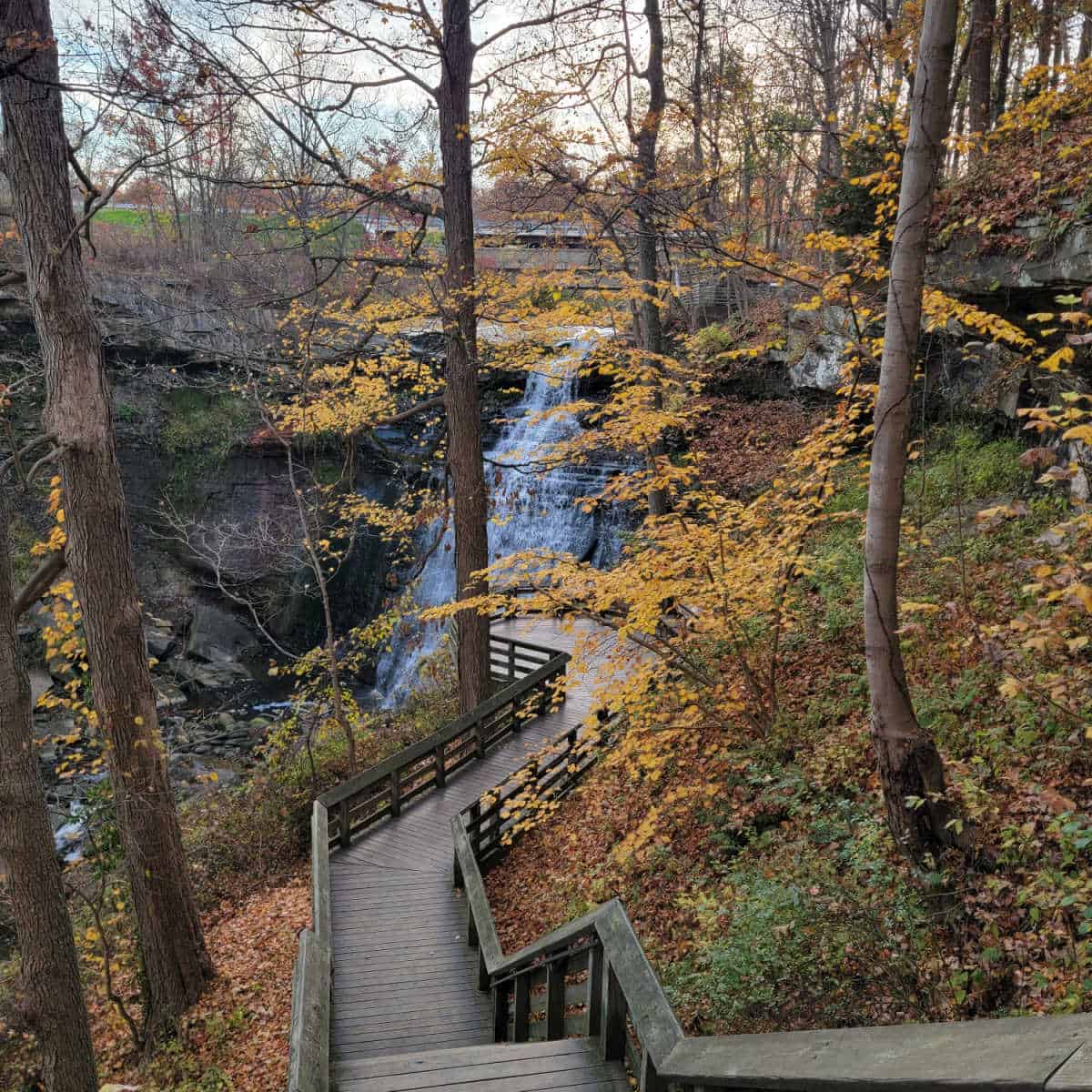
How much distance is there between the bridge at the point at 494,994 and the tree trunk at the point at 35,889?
1.96 m

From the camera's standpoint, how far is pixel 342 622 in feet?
80.2

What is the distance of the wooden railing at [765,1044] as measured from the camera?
139cm

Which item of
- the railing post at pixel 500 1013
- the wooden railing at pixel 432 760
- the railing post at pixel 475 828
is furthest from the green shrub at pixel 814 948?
the railing post at pixel 475 828

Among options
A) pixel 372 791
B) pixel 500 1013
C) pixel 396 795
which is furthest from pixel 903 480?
pixel 372 791

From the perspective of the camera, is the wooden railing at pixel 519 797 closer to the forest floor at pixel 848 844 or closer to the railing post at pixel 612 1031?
the forest floor at pixel 848 844

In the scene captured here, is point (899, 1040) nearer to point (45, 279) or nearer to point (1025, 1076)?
point (1025, 1076)

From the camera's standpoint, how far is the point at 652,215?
931 cm

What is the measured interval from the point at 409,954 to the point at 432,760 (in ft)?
14.6

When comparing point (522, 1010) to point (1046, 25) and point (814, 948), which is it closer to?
point (814, 948)

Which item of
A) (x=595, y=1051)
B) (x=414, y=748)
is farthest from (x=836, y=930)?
(x=414, y=748)

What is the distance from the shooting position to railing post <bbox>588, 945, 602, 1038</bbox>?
3.97m

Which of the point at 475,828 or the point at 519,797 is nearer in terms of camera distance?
the point at 475,828

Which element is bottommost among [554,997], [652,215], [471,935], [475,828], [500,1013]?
[471,935]

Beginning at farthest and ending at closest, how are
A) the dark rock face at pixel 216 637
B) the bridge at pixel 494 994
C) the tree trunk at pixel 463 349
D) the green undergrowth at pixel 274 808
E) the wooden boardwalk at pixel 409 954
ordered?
the dark rock face at pixel 216 637, the green undergrowth at pixel 274 808, the tree trunk at pixel 463 349, the wooden boardwalk at pixel 409 954, the bridge at pixel 494 994
